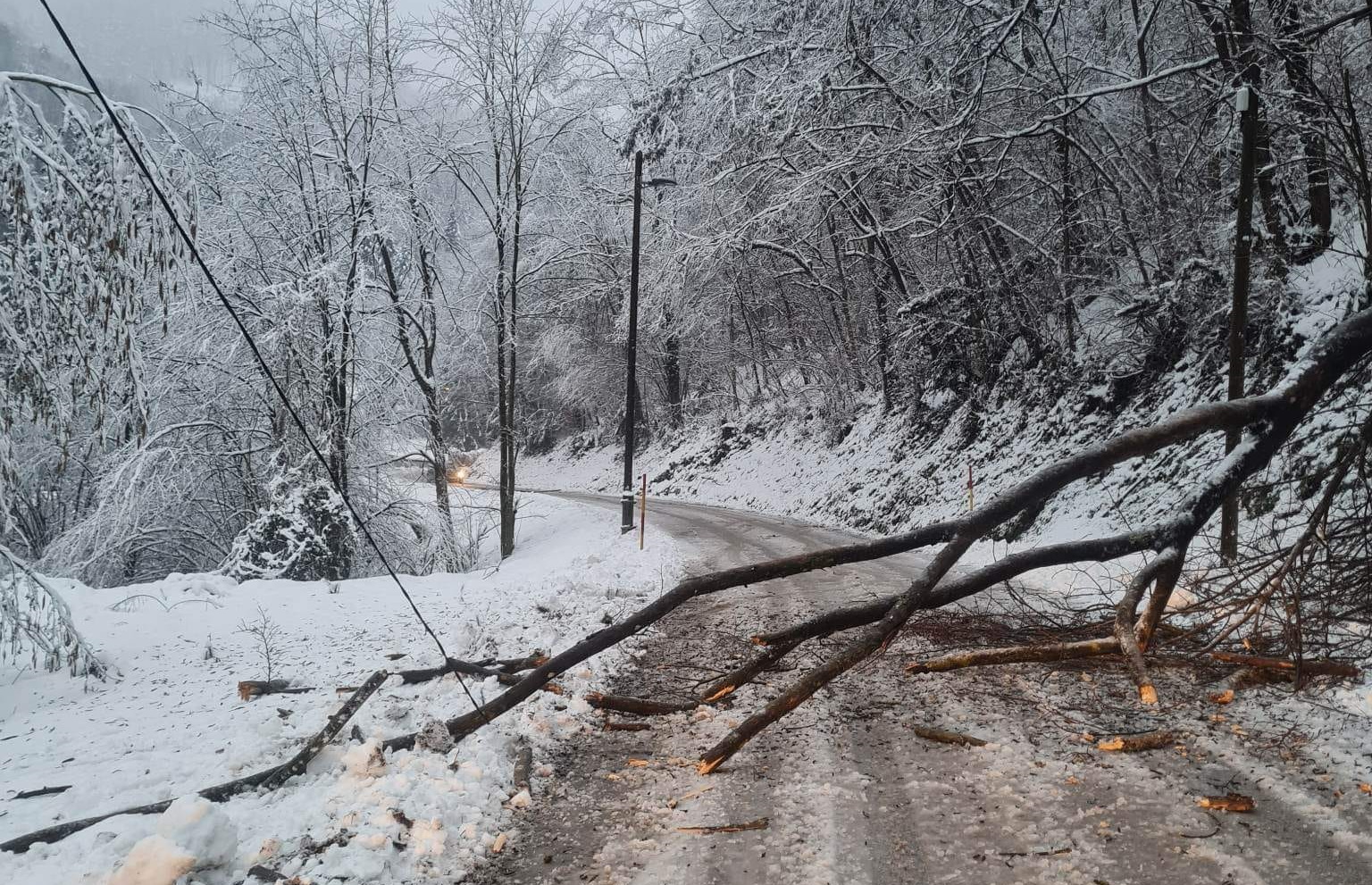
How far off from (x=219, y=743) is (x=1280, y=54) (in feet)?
39.4

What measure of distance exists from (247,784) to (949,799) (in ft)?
A: 11.3

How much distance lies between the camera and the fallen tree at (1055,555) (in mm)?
2658

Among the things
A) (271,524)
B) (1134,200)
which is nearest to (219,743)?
(271,524)

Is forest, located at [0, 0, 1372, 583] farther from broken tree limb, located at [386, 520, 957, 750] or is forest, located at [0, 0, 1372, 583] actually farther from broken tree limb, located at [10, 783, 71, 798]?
broken tree limb, located at [386, 520, 957, 750]

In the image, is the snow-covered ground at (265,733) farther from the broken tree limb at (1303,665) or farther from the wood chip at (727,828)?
the broken tree limb at (1303,665)

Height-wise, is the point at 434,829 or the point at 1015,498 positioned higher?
the point at 1015,498

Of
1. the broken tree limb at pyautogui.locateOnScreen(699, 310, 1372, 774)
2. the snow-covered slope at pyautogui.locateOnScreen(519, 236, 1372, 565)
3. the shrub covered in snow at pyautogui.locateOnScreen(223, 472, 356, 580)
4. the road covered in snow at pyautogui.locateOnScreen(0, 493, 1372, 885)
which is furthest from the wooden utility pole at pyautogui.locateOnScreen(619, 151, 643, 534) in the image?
the broken tree limb at pyautogui.locateOnScreen(699, 310, 1372, 774)

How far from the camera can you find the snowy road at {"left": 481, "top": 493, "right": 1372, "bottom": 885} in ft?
9.37

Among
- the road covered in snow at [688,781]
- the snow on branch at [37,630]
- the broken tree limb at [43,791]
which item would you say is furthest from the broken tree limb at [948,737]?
the snow on branch at [37,630]

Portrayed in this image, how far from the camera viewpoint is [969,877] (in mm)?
2785

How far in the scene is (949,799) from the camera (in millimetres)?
3422

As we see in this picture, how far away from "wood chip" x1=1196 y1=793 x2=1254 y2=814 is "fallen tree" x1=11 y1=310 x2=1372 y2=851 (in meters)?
0.85

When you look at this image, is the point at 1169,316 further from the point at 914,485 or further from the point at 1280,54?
the point at 914,485

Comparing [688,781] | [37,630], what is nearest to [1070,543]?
[688,781]
